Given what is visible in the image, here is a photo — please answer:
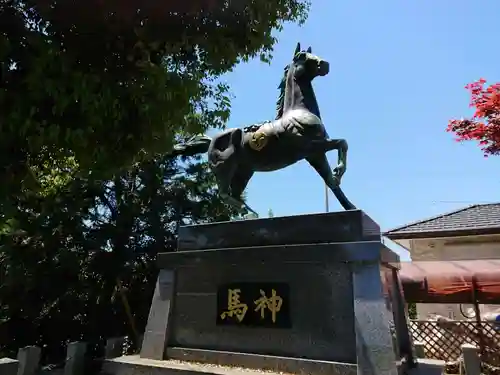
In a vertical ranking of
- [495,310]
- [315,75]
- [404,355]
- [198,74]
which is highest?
[315,75]

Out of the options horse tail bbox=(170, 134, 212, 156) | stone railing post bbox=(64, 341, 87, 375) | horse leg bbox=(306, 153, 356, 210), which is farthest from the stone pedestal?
stone railing post bbox=(64, 341, 87, 375)

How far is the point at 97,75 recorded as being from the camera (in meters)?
3.15

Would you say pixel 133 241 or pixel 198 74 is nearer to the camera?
pixel 198 74

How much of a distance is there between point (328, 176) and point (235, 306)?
75.0 inches

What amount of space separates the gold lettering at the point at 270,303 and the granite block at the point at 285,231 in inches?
21.7

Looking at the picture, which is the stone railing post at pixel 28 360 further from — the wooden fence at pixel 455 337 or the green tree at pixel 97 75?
the wooden fence at pixel 455 337

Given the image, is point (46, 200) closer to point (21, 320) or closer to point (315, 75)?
point (21, 320)

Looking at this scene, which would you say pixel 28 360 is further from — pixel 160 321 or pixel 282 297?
pixel 282 297

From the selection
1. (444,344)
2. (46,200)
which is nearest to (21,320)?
(46,200)

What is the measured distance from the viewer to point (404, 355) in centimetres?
427

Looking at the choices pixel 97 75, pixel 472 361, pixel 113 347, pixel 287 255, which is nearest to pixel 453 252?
pixel 472 361

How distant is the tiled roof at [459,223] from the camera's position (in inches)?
415

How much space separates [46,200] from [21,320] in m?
2.62

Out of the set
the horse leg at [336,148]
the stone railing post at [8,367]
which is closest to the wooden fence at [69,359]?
the stone railing post at [8,367]
